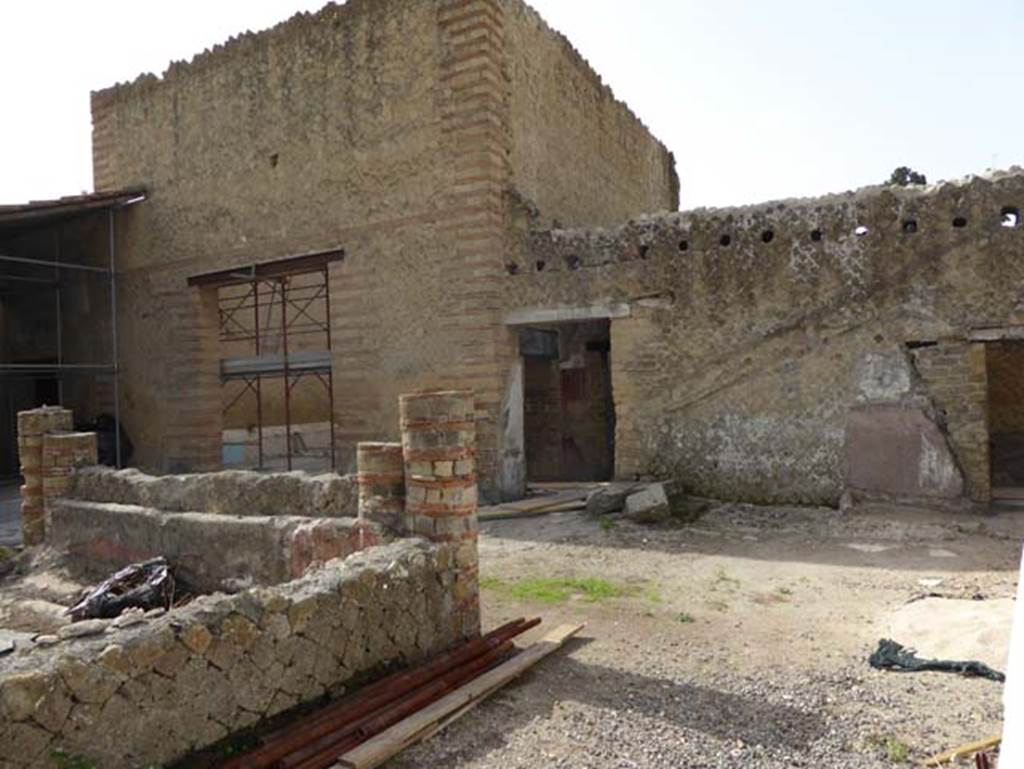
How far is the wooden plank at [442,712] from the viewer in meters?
3.28

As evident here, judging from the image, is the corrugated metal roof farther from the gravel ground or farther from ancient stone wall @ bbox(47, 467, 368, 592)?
the gravel ground

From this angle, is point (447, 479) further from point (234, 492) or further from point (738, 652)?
point (234, 492)

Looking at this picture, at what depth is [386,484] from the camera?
5023 mm

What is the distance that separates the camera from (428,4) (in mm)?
10359

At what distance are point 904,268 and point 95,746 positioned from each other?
27.3 ft

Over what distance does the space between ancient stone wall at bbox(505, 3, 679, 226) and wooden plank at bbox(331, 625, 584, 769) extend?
7469 mm

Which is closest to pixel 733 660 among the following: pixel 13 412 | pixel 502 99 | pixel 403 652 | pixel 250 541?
pixel 403 652

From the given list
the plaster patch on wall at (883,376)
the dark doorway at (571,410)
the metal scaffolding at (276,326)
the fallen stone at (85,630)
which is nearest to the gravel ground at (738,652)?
the plaster patch on wall at (883,376)

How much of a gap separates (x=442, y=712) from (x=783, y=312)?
259 inches

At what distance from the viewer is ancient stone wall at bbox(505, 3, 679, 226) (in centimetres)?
1086

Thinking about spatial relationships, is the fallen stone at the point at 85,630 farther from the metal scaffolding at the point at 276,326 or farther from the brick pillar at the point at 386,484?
the metal scaffolding at the point at 276,326

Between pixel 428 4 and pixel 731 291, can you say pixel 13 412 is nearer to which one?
pixel 428 4

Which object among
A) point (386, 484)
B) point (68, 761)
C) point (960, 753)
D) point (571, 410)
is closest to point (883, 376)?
point (960, 753)

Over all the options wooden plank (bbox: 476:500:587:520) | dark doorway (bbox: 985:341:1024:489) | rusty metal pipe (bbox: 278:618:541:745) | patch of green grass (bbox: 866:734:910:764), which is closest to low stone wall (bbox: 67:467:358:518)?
rusty metal pipe (bbox: 278:618:541:745)
